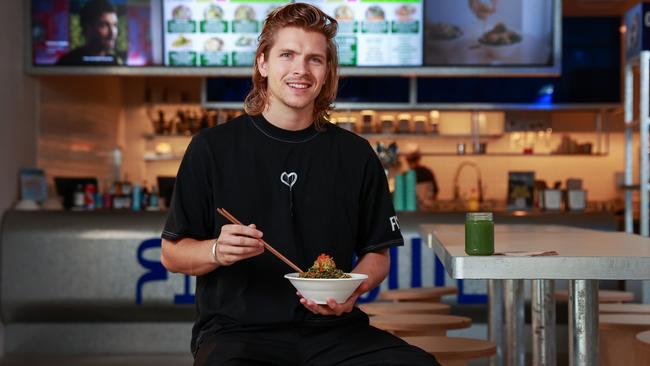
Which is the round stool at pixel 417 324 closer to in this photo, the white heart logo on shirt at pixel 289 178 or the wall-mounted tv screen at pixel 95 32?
the white heart logo on shirt at pixel 289 178

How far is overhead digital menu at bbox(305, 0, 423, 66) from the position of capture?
698 centimetres

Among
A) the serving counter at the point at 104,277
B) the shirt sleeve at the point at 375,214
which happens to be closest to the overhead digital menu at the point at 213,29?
the serving counter at the point at 104,277

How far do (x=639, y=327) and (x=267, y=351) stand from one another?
1699 mm

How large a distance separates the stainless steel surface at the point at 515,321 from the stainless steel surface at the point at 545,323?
1.97ft

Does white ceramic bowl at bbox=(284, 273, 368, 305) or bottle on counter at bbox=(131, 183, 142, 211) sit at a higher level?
white ceramic bowl at bbox=(284, 273, 368, 305)

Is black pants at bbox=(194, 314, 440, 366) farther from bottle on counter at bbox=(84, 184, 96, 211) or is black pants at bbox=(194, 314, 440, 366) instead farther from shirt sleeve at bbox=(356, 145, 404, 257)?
bottle on counter at bbox=(84, 184, 96, 211)

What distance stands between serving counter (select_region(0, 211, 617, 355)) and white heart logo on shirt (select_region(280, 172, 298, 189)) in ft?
12.3

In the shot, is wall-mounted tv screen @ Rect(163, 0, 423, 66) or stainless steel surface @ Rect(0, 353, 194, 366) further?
wall-mounted tv screen @ Rect(163, 0, 423, 66)

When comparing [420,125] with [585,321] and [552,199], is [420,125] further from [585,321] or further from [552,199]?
[585,321]

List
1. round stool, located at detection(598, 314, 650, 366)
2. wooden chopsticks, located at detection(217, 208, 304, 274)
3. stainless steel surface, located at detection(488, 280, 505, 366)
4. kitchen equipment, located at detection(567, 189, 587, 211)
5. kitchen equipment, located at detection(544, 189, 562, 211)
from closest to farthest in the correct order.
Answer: wooden chopsticks, located at detection(217, 208, 304, 274), round stool, located at detection(598, 314, 650, 366), stainless steel surface, located at detection(488, 280, 505, 366), kitchen equipment, located at detection(567, 189, 587, 211), kitchen equipment, located at detection(544, 189, 562, 211)

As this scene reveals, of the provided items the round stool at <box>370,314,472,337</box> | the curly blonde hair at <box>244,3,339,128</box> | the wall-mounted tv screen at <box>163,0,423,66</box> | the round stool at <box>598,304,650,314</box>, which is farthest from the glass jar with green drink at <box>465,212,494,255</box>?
the wall-mounted tv screen at <box>163,0,423,66</box>

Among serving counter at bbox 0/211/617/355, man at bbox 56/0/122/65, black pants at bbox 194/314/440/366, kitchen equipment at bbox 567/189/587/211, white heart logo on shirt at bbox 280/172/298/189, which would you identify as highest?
man at bbox 56/0/122/65

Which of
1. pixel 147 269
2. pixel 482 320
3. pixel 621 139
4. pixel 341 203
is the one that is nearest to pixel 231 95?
pixel 147 269

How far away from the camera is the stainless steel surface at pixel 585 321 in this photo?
2578 millimetres
